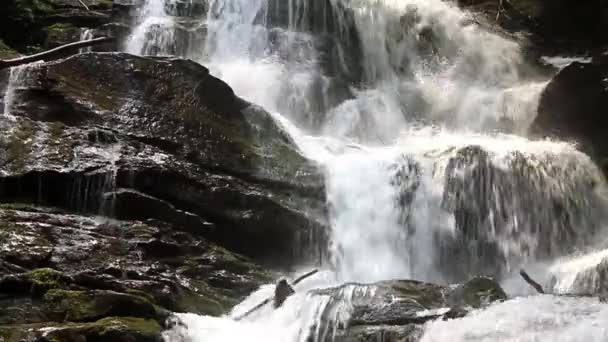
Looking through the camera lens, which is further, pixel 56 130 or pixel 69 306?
pixel 56 130

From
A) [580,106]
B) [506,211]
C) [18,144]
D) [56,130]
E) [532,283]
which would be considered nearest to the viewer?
[532,283]

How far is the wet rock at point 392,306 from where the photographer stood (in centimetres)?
745

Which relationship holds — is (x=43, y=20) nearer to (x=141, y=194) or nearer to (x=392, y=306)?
(x=141, y=194)

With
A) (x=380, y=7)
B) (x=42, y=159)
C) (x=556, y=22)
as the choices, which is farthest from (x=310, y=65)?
(x=42, y=159)

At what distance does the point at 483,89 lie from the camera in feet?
59.3

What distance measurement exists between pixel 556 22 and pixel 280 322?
14087 millimetres

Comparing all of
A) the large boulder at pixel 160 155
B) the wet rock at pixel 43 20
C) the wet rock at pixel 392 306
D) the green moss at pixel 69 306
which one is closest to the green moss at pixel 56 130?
the large boulder at pixel 160 155

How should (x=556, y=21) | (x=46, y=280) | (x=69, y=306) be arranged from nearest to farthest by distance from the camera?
1. (x=69, y=306)
2. (x=46, y=280)
3. (x=556, y=21)

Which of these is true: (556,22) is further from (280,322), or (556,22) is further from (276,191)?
(280,322)

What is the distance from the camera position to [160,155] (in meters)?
10.7

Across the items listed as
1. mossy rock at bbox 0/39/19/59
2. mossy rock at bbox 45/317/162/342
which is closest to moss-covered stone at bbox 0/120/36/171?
mossy rock at bbox 45/317/162/342

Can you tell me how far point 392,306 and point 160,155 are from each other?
4595 mm

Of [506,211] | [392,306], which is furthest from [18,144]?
[506,211]

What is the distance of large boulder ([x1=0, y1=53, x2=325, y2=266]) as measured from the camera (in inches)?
394
